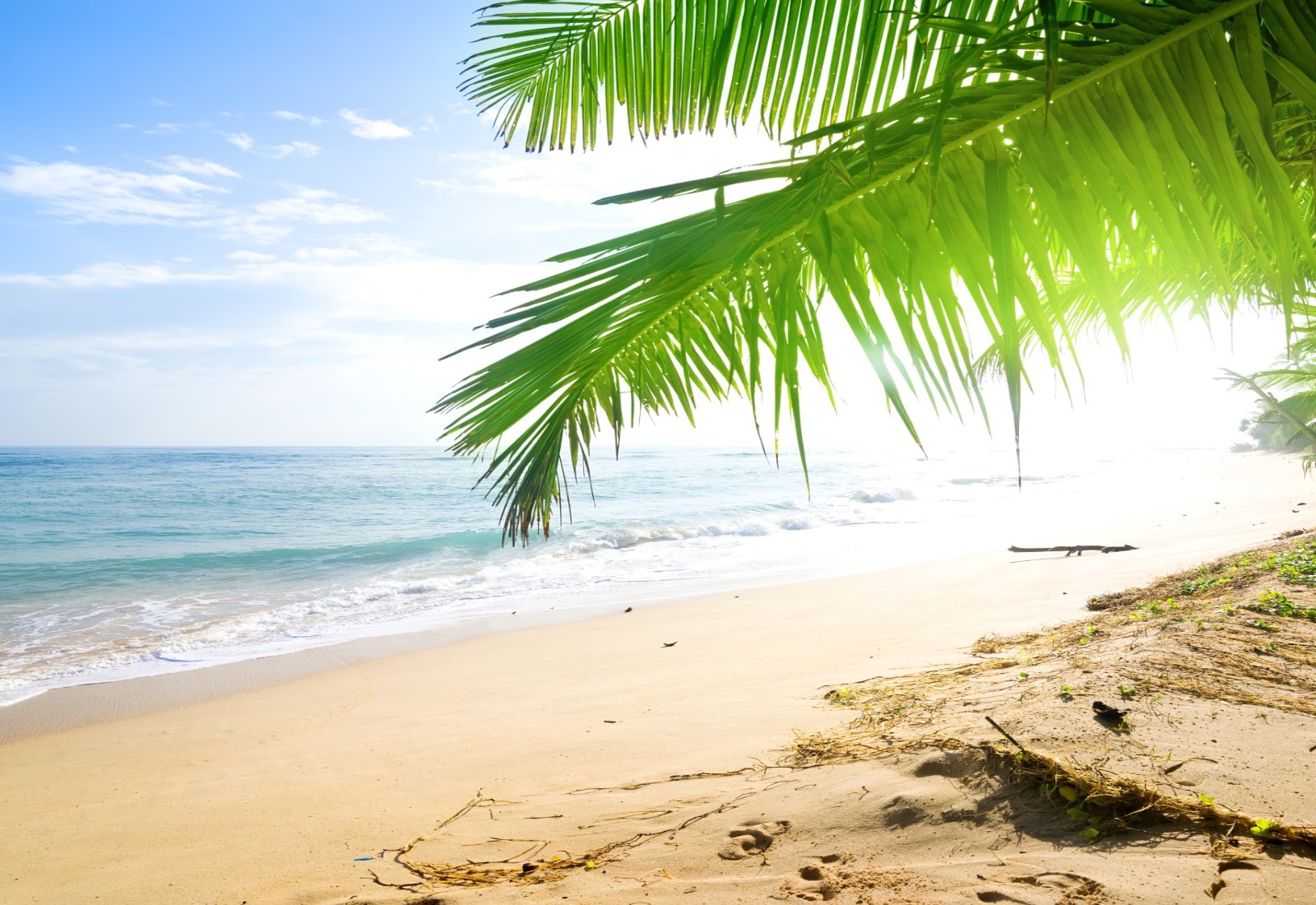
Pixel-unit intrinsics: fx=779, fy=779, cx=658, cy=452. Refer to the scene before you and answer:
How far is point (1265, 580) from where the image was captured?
196 inches

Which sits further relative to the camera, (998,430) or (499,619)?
(499,619)

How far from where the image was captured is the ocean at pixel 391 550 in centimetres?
963

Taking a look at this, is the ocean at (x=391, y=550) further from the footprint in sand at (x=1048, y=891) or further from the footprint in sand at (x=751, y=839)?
the footprint in sand at (x=1048, y=891)

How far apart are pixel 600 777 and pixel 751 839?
135 centimetres

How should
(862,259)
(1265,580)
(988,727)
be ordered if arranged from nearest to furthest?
(862,259) → (988,727) → (1265,580)

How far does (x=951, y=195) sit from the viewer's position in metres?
0.92

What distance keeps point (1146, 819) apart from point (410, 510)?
24232mm

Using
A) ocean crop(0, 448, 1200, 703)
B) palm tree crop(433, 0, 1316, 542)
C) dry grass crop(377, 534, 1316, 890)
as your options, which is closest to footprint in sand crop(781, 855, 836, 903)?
dry grass crop(377, 534, 1316, 890)

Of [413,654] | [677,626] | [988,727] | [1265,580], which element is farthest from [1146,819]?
[413,654]

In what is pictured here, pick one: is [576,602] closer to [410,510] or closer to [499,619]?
[499,619]

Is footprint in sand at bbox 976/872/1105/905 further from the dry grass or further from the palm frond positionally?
the palm frond

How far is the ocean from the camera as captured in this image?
9.63m

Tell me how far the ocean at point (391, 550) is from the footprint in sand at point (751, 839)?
9.68 ft

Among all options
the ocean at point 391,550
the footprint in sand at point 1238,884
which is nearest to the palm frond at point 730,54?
the footprint in sand at point 1238,884
